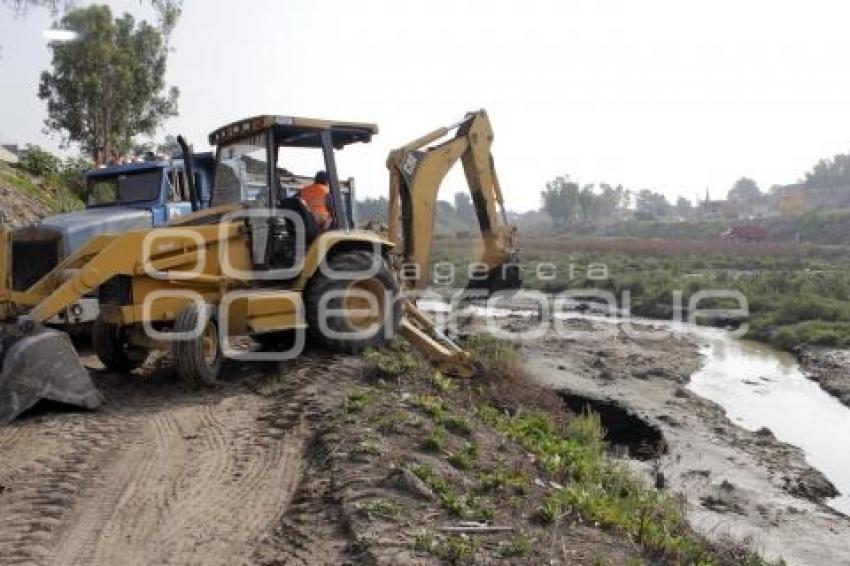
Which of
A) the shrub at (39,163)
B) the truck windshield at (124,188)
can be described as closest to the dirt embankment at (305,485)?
the truck windshield at (124,188)

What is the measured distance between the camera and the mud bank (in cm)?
738

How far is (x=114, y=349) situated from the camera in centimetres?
838

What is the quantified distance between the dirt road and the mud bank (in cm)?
384

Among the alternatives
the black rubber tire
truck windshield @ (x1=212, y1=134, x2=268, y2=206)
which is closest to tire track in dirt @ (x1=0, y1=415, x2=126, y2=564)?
the black rubber tire

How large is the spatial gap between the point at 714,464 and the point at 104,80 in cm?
2775

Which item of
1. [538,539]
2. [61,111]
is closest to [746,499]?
[538,539]

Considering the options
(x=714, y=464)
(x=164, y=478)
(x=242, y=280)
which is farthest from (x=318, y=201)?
(x=714, y=464)

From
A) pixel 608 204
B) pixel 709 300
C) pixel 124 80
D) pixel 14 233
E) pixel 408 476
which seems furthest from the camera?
pixel 608 204

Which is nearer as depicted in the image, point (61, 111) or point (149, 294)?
point (149, 294)

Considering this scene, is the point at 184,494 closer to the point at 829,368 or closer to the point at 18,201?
the point at 829,368

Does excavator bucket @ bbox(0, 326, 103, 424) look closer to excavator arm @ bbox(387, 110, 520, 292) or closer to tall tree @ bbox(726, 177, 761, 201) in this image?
excavator arm @ bbox(387, 110, 520, 292)

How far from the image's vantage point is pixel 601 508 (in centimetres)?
565

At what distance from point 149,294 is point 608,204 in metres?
126

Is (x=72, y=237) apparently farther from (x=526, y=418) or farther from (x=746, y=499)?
(x=746, y=499)
